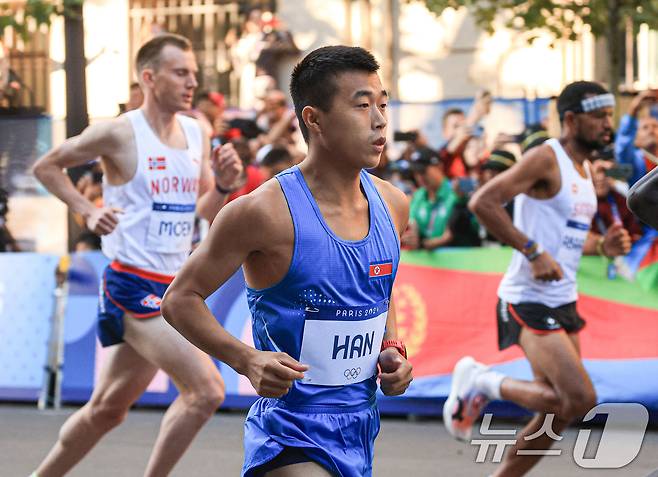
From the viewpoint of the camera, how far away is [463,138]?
10.2 metres

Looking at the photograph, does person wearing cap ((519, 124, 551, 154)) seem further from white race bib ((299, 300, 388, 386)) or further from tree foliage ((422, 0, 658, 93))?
white race bib ((299, 300, 388, 386))

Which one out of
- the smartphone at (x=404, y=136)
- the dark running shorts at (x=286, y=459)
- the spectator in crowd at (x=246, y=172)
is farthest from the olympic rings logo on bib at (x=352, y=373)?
the smartphone at (x=404, y=136)

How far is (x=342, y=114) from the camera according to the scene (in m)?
3.88

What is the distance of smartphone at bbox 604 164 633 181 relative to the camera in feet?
29.4

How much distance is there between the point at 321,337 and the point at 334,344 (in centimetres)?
4

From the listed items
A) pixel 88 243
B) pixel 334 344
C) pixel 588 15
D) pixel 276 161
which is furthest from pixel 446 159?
pixel 334 344

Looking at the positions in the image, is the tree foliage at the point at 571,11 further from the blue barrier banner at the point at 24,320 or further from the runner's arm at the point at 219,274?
the runner's arm at the point at 219,274

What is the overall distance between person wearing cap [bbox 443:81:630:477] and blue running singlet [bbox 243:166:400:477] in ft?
8.32

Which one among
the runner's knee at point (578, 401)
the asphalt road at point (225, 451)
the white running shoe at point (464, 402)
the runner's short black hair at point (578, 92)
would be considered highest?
the runner's short black hair at point (578, 92)

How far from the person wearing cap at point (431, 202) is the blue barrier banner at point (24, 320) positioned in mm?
2869

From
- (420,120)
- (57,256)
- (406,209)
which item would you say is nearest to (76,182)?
(57,256)

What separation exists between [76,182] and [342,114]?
280 inches

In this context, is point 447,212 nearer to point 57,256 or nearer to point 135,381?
point 57,256

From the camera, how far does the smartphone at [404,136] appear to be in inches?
408
